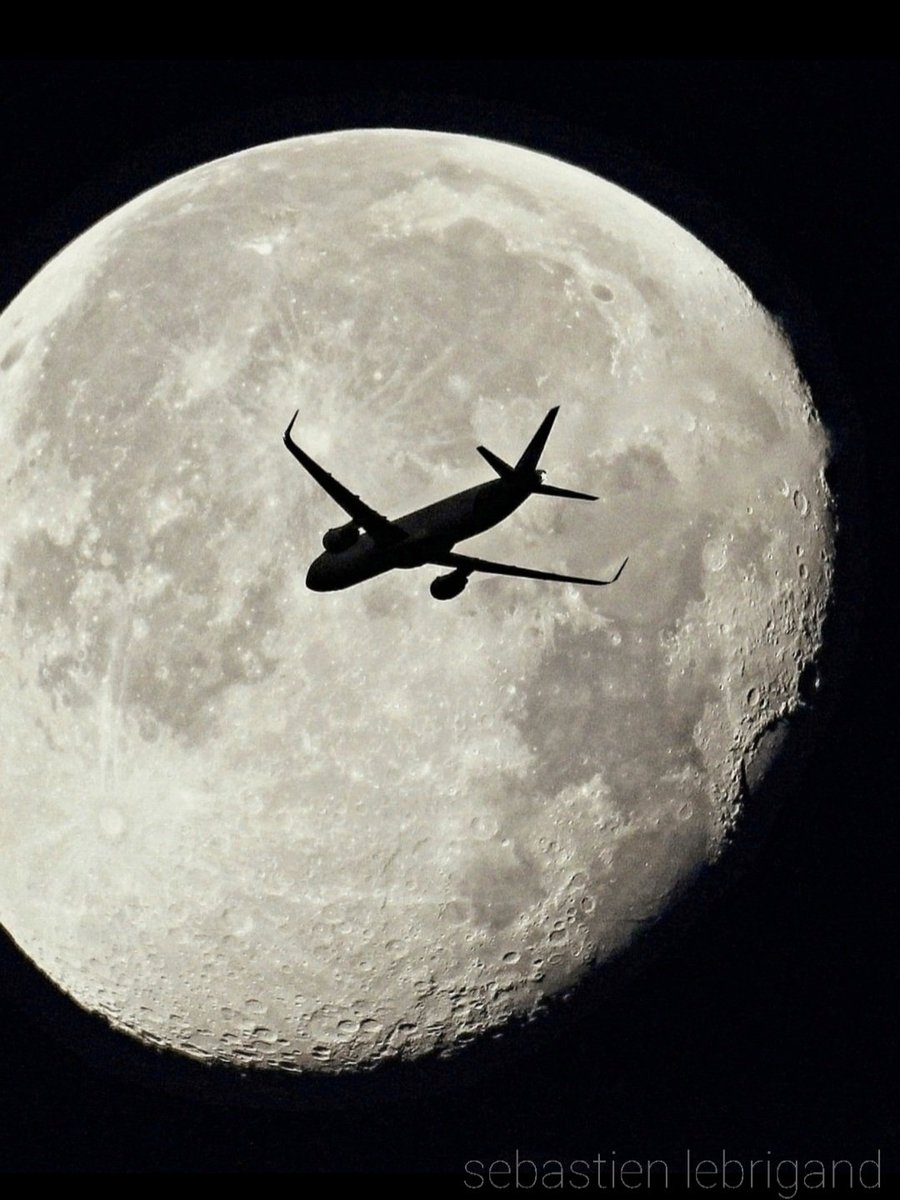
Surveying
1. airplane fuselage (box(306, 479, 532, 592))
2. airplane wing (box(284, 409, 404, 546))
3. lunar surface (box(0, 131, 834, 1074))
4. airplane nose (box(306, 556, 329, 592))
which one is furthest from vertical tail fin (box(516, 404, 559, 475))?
lunar surface (box(0, 131, 834, 1074))

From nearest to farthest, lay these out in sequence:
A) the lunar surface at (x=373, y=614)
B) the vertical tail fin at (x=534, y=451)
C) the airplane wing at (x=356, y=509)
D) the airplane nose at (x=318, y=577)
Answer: the vertical tail fin at (x=534, y=451)
the airplane wing at (x=356, y=509)
the airplane nose at (x=318, y=577)
the lunar surface at (x=373, y=614)

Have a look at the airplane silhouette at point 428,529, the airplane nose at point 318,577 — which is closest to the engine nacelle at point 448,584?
the airplane silhouette at point 428,529

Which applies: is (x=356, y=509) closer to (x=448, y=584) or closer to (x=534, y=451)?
(x=448, y=584)

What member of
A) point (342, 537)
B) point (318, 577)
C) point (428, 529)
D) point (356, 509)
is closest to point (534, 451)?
point (428, 529)

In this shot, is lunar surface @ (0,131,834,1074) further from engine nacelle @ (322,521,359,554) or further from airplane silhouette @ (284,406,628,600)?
engine nacelle @ (322,521,359,554)

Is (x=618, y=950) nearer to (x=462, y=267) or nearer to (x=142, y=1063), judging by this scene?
(x=142, y=1063)

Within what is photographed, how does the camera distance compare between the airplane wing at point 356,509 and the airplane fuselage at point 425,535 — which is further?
the airplane fuselage at point 425,535

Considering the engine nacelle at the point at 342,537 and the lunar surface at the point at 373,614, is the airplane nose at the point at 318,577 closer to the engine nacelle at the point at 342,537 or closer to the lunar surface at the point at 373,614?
the engine nacelle at the point at 342,537
